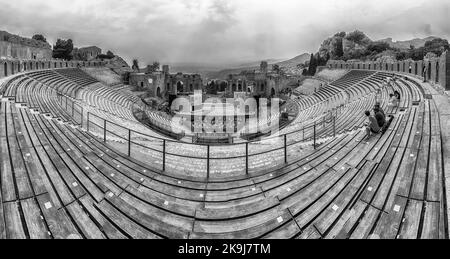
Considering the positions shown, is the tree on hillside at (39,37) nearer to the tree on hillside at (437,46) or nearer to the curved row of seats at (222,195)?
the curved row of seats at (222,195)

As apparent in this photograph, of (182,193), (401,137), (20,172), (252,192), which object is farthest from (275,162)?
(20,172)

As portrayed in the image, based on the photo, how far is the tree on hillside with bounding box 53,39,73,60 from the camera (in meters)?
54.4

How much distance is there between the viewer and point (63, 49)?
54.7 meters

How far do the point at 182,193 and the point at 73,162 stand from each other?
230 centimetres

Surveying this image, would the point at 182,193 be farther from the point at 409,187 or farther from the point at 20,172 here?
the point at 409,187

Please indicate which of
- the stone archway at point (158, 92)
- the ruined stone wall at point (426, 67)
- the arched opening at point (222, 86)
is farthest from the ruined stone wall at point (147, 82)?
the ruined stone wall at point (426, 67)

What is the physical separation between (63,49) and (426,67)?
2529 inches

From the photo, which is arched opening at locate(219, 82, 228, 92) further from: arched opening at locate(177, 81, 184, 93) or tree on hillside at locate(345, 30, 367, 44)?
tree on hillside at locate(345, 30, 367, 44)

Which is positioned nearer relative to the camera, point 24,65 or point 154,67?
point 24,65

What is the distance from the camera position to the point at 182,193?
4176mm

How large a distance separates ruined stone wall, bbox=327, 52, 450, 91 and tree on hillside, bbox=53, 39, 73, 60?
5818 cm

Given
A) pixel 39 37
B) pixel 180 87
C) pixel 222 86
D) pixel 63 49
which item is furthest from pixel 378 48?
pixel 39 37

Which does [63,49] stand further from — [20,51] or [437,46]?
[437,46]

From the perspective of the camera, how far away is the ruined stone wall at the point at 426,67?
10.6 meters
